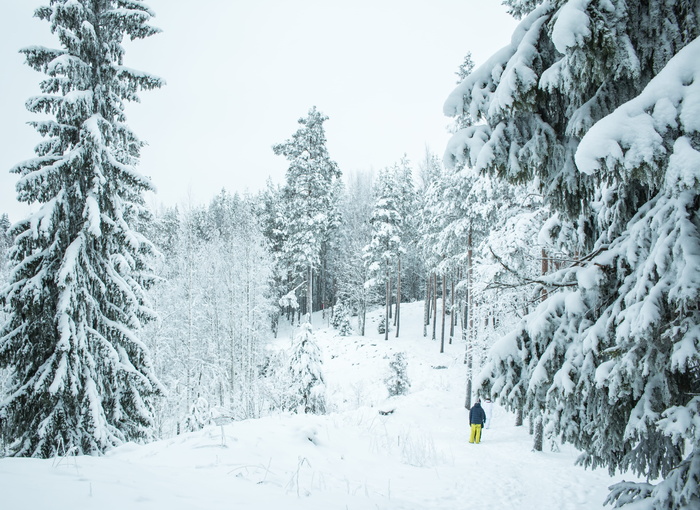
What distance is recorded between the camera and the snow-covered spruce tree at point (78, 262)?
8062mm

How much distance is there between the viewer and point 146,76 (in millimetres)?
9570

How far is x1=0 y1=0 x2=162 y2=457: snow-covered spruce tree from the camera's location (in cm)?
806

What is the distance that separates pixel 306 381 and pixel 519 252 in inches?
375

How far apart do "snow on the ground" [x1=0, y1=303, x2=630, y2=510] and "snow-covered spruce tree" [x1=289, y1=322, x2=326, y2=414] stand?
3.20 metres

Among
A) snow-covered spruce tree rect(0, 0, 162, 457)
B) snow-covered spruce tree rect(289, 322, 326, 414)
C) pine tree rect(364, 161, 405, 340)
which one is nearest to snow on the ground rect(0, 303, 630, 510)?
snow-covered spruce tree rect(0, 0, 162, 457)

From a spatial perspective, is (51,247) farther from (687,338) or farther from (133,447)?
(687,338)

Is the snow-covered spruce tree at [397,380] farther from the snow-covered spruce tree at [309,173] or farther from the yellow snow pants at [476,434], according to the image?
the yellow snow pants at [476,434]

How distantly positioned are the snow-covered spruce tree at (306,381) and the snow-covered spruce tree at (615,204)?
12142 millimetres

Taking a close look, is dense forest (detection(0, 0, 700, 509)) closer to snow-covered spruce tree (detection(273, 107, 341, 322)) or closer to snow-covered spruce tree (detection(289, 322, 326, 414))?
snow-covered spruce tree (detection(289, 322, 326, 414))

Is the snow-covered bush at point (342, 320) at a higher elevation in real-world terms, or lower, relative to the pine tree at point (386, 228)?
lower

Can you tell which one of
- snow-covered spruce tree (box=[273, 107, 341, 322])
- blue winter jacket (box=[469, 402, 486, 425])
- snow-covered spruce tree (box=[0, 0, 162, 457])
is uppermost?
snow-covered spruce tree (box=[273, 107, 341, 322])

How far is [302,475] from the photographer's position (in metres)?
5.74

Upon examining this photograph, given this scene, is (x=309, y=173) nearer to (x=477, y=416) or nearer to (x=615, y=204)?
(x=477, y=416)

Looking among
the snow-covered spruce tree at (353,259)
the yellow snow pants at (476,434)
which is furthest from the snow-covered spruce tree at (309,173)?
the snow-covered spruce tree at (353,259)
